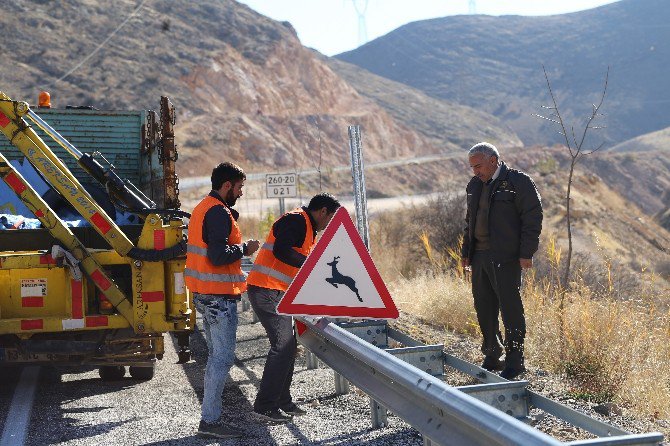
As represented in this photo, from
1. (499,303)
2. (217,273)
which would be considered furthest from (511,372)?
(217,273)

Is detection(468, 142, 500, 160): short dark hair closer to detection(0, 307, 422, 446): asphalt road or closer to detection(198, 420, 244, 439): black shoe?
detection(0, 307, 422, 446): asphalt road

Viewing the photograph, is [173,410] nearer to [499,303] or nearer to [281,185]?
[499,303]

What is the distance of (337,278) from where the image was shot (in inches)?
228

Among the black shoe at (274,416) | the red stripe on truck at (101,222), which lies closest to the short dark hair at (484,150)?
the black shoe at (274,416)

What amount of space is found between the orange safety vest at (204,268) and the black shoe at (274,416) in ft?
2.78

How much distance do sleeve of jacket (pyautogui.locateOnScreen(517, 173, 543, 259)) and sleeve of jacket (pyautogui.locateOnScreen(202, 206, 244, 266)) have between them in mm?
2155

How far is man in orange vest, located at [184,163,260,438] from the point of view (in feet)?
20.3

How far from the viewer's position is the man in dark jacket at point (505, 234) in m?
6.98

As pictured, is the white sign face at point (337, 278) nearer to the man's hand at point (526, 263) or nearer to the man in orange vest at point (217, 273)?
the man in orange vest at point (217, 273)

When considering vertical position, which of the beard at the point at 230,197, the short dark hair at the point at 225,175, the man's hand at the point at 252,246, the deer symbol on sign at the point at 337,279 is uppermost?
the short dark hair at the point at 225,175

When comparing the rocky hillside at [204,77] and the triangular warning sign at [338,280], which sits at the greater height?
the rocky hillside at [204,77]

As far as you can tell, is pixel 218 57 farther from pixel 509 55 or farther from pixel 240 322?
pixel 509 55

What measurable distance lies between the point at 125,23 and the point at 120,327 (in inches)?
2438

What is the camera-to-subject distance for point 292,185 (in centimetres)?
1490
